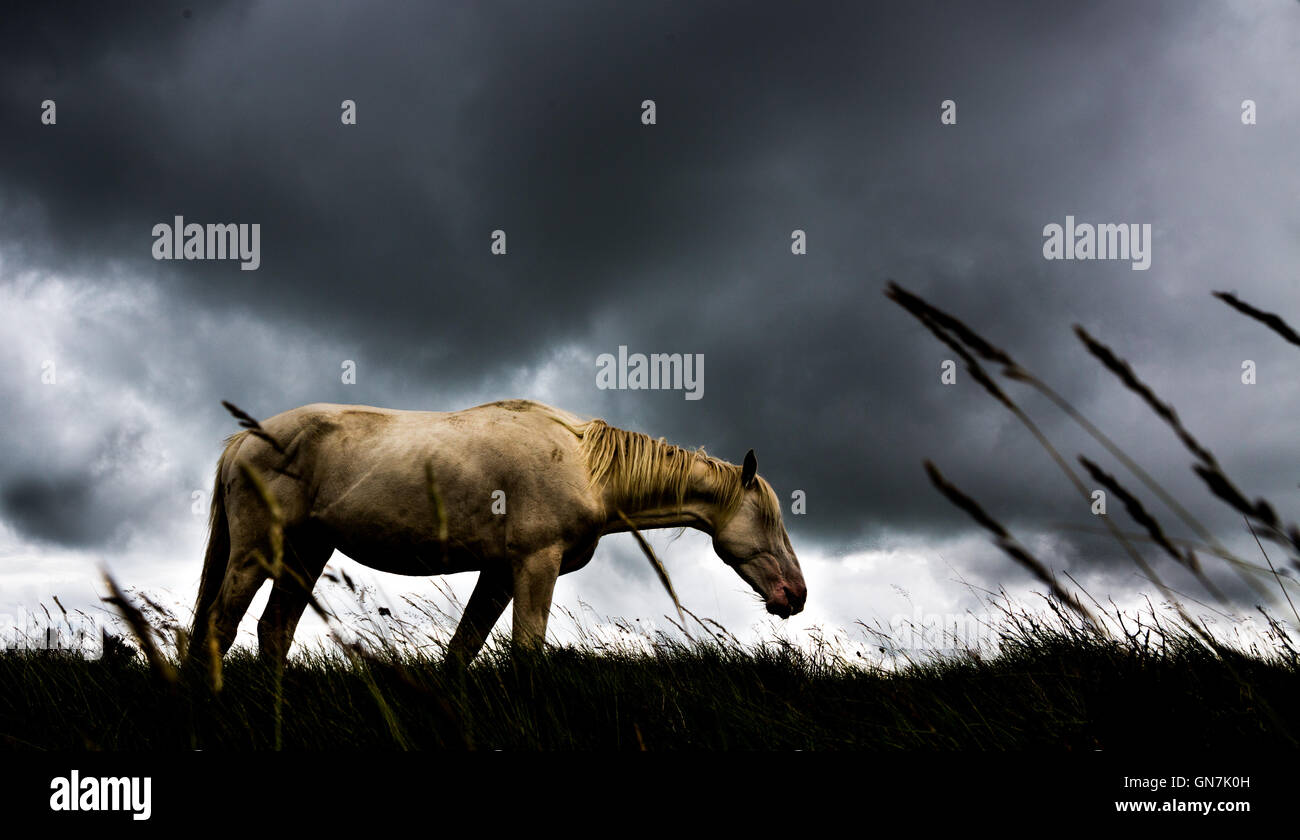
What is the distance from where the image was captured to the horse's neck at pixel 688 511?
5.77 meters

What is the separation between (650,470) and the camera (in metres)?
5.73

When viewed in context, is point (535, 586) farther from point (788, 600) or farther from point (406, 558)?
point (788, 600)

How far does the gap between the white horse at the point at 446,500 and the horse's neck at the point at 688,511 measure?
0.02m

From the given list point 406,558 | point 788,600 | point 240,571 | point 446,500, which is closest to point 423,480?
point 446,500

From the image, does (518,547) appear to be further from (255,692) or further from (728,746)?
(728,746)

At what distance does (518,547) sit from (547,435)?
0.89 m

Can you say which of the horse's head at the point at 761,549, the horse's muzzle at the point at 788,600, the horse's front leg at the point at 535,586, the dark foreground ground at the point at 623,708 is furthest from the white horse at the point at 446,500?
the horse's muzzle at the point at 788,600

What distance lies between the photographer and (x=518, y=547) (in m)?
5.06

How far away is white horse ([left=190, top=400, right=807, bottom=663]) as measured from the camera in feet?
16.5

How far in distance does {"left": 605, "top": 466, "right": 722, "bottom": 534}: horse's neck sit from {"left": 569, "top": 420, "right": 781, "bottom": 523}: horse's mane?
39 millimetres

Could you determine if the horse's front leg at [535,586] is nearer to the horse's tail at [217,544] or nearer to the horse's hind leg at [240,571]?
the horse's hind leg at [240,571]

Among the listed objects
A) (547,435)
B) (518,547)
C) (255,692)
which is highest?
(547,435)

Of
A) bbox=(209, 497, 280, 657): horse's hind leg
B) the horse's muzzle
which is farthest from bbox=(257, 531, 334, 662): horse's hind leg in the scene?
the horse's muzzle
